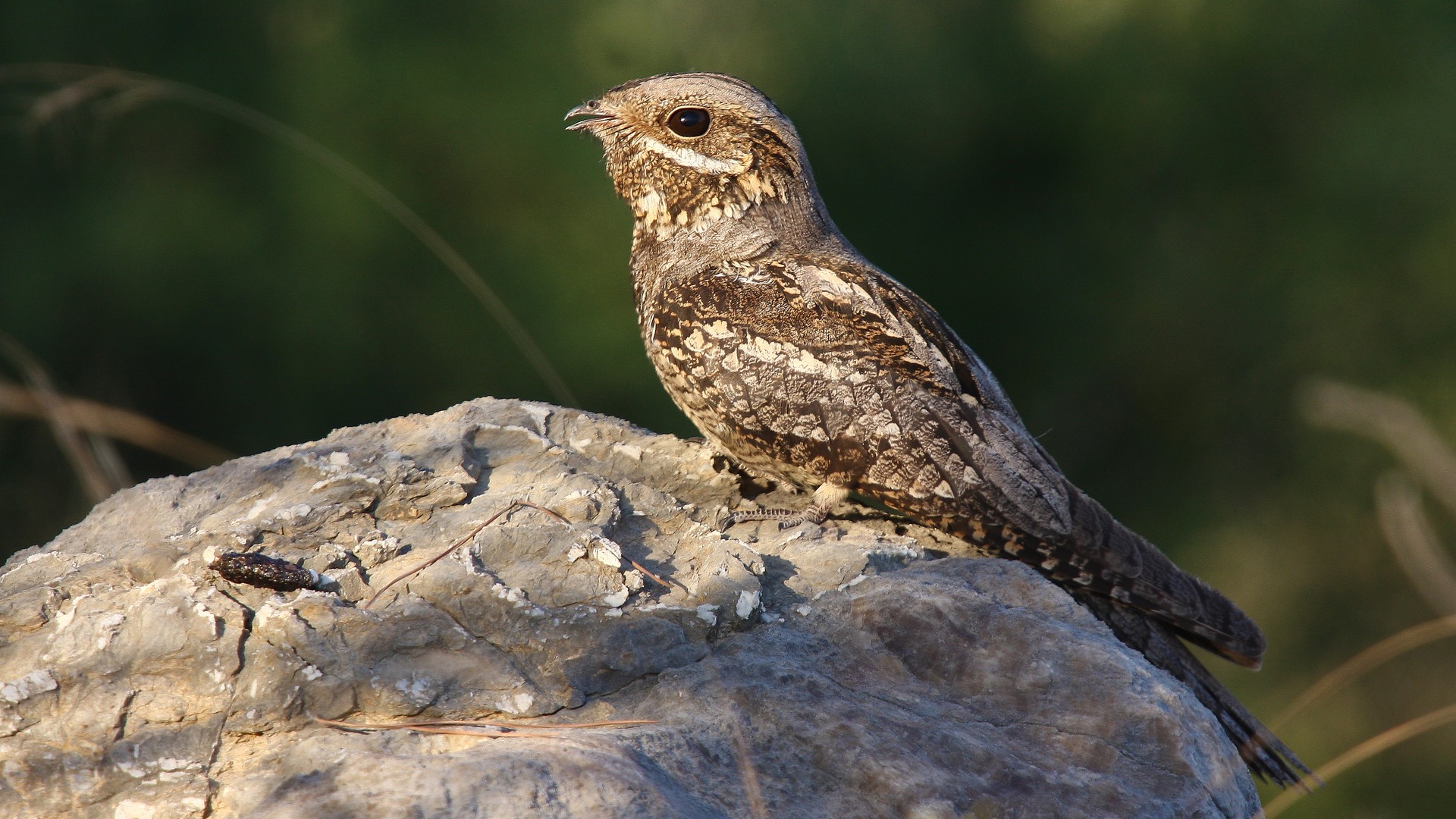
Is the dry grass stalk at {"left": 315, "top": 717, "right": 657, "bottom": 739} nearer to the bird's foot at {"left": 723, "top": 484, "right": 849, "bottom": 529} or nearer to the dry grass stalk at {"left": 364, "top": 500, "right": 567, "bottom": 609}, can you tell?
the dry grass stalk at {"left": 364, "top": 500, "right": 567, "bottom": 609}

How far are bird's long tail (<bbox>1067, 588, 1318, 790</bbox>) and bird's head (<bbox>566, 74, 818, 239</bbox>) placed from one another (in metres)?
1.37

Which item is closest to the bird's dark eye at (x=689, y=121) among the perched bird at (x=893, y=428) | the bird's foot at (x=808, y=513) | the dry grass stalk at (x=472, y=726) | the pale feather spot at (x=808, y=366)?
the perched bird at (x=893, y=428)

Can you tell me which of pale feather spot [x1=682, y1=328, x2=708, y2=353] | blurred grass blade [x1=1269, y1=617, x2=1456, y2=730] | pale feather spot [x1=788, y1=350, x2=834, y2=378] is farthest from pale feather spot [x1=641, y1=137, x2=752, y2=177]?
blurred grass blade [x1=1269, y1=617, x2=1456, y2=730]

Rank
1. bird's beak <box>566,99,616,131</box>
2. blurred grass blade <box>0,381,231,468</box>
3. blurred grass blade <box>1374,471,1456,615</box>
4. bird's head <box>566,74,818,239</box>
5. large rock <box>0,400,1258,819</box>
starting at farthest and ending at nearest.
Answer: bird's beak <box>566,99,616,131</box>, bird's head <box>566,74,818,239</box>, blurred grass blade <box>0,381,231,468</box>, blurred grass blade <box>1374,471,1456,615</box>, large rock <box>0,400,1258,819</box>

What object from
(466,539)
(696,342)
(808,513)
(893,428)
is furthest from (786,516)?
(466,539)

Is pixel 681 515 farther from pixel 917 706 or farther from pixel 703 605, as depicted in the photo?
pixel 917 706

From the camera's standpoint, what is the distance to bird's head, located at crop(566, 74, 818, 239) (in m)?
3.25

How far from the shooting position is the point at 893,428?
2.76 m

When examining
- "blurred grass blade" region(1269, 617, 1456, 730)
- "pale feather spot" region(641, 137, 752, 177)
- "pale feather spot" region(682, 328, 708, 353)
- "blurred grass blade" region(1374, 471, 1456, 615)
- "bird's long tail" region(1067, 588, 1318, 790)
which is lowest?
"bird's long tail" region(1067, 588, 1318, 790)

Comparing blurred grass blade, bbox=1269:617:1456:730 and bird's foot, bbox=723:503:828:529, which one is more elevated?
blurred grass blade, bbox=1269:617:1456:730

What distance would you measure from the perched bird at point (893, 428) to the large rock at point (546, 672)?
0.80ft

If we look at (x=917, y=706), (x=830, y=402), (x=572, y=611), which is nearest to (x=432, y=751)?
(x=572, y=611)

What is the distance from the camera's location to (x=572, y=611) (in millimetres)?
2102

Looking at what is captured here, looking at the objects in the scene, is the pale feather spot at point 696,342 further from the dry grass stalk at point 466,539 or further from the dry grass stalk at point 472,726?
the dry grass stalk at point 472,726
